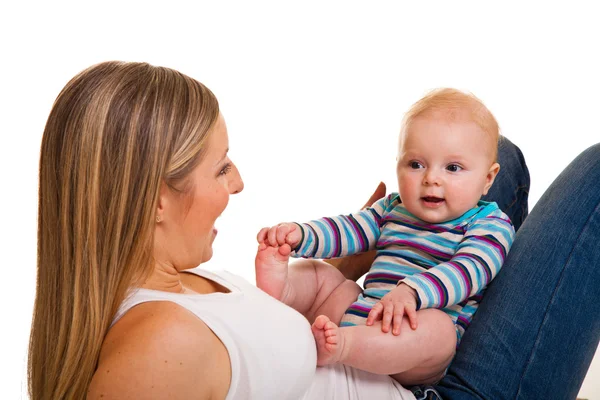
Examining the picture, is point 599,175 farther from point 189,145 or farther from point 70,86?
point 70,86

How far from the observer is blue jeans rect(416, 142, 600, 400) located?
4.87ft

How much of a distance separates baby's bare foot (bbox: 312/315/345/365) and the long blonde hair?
364mm

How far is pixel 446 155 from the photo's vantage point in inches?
63.1

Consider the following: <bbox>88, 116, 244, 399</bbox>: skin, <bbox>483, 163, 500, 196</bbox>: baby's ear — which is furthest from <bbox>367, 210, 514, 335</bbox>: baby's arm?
<bbox>88, 116, 244, 399</bbox>: skin

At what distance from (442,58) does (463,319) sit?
8.68 ft

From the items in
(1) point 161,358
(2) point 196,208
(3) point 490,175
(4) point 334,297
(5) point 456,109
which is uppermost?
(5) point 456,109

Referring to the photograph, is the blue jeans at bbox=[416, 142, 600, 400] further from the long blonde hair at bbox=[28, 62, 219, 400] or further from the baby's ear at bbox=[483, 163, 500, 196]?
the long blonde hair at bbox=[28, 62, 219, 400]

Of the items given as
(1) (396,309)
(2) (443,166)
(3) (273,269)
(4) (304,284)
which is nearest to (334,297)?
(4) (304,284)

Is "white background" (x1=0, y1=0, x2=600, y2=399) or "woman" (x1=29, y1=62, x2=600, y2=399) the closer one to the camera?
"woman" (x1=29, y1=62, x2=600, y2=399)

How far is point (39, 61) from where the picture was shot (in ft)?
11.5

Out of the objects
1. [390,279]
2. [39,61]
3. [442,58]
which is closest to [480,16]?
[442,58]

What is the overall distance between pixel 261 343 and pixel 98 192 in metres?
0.39

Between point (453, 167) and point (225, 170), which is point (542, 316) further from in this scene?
point (225, 170)

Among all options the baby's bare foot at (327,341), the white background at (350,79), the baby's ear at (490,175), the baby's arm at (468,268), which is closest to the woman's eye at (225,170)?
the baby's bare foot at (327,341)
